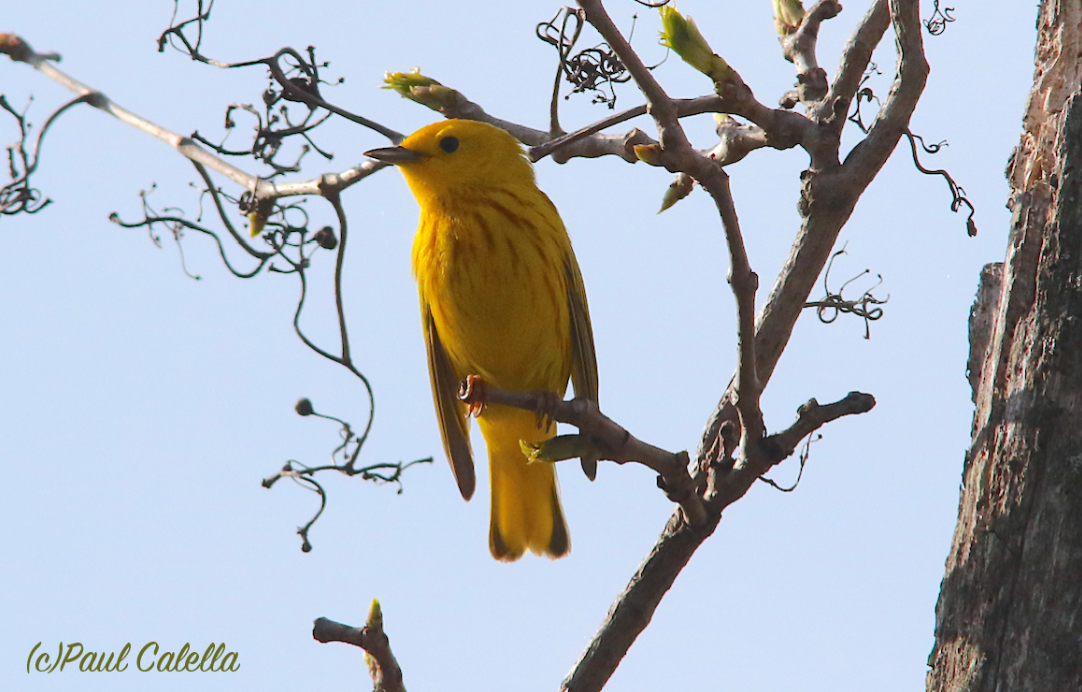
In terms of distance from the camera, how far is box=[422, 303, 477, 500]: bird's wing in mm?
3744

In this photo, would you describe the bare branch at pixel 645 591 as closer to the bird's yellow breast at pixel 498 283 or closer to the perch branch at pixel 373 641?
the perch branch at pixel 373 641

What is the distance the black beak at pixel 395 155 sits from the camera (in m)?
3.25

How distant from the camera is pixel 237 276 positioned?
3.06 meters

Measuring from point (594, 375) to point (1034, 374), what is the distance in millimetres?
1661

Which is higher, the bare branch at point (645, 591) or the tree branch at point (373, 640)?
the bare branch at point (645, 591)

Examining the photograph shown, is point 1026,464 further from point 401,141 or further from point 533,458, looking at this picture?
point 401,141

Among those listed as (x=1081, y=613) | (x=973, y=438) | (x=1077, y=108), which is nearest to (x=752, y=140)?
(x=1077, y=108)

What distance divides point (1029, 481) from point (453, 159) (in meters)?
2.21

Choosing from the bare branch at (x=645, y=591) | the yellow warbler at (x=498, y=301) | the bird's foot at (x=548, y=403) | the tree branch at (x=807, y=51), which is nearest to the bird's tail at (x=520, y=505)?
the yellow warbler at (x=498, y=301)

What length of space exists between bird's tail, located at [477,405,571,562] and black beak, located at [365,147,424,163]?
1.03 metres

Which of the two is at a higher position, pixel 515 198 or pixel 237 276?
pixel 515 198

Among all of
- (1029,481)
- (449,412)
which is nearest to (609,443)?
(1029,481)

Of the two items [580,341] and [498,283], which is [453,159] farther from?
[580,341]

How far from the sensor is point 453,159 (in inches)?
144
